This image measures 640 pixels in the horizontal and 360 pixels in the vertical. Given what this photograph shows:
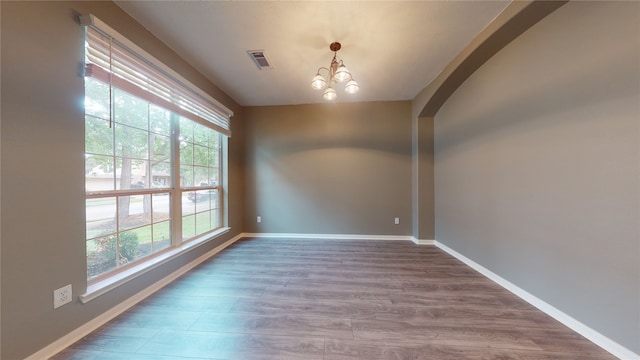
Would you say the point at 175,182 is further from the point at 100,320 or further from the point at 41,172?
the point at 100,320

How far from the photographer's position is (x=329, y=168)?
395 cm

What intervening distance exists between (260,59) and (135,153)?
169 cm

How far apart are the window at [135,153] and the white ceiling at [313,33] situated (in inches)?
16.5

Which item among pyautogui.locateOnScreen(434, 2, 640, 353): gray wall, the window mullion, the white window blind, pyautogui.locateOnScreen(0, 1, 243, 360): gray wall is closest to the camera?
pyautogui.locateOnScreen(0, 1, 243, 360): gray wall

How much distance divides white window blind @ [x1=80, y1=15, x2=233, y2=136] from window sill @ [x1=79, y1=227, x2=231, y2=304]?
5.34 ft

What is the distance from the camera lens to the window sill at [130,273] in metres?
1.58

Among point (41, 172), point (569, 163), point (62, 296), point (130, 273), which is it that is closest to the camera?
point (41, 172)

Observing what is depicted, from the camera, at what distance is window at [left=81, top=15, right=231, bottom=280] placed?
5.47 ft

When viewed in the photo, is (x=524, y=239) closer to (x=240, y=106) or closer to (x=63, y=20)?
(x=63, y=20)

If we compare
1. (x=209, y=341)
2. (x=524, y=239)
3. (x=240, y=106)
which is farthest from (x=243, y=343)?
(x=240, y=106)

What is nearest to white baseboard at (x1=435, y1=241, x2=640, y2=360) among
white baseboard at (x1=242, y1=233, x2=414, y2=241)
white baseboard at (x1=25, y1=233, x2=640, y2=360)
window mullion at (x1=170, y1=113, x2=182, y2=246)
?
white baseboard at (x1=25, y1=233, x2=640, y2=360)

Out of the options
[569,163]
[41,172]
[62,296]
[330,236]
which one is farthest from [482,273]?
[41,172]

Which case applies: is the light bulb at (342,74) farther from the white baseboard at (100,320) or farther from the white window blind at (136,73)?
the white baseboard at (100,320)

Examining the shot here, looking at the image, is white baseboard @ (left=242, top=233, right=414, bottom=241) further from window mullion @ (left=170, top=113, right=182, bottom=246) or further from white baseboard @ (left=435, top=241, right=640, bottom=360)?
window mullion @ (left=170, top=113, right=182, bottom=246)
